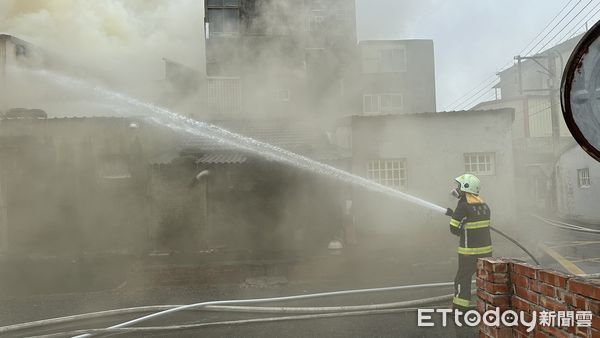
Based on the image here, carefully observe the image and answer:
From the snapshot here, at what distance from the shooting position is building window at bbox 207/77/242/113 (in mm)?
17359

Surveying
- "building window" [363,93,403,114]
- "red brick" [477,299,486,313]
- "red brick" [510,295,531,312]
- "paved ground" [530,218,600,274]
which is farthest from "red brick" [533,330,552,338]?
"building window" [363,93,403,114]

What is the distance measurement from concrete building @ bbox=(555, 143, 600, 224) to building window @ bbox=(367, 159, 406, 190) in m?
10.0

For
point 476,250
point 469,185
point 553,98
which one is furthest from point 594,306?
point 553,98

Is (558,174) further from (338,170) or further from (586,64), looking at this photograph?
(586,64)

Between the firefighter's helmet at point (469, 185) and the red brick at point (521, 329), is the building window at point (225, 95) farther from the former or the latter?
the red brick at point (521, 329)

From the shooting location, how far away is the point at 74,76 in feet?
42.0

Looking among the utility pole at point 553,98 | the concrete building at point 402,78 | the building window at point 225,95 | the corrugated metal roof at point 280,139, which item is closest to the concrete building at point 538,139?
the utility pole at point 553,98

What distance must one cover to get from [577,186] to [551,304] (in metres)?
21.4

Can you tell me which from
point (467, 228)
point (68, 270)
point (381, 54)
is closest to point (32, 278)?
point (68, 270)

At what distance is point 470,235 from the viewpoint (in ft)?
16.0

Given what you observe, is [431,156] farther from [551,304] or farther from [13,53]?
[13,53]

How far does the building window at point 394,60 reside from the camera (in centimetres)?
2467

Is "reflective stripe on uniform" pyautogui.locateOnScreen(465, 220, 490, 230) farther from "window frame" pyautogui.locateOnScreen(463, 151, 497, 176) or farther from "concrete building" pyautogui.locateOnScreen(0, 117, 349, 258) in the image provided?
"window frame" pyautogui.locateOnScreen(463, 151, 497, 176)

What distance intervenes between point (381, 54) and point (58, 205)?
17.4m
